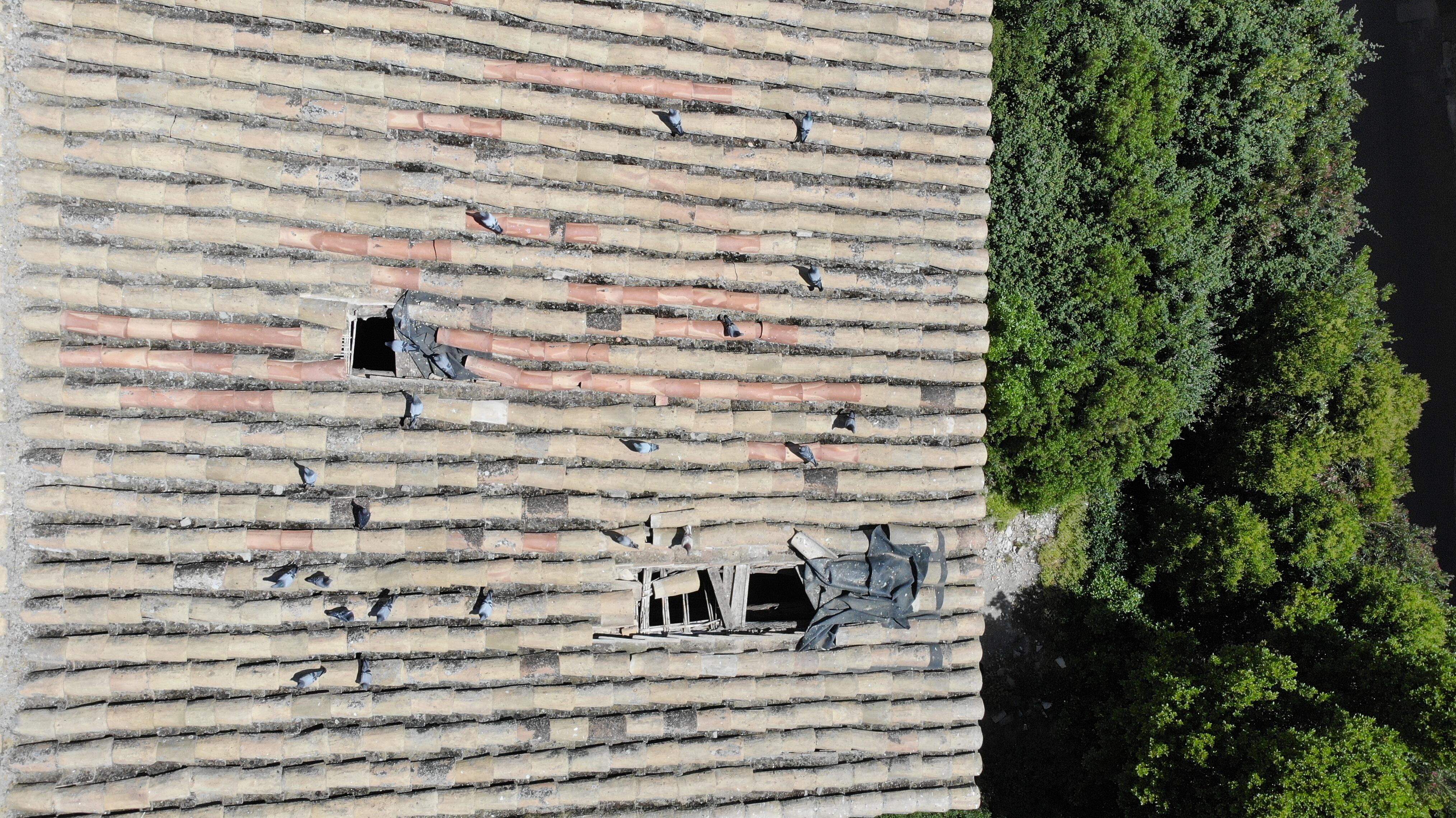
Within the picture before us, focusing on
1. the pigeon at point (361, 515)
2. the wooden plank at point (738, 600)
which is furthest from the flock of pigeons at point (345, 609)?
the wooden plank at point (738, 600)

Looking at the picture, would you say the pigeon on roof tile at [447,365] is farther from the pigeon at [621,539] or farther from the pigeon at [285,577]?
the pigeon at [285,577]

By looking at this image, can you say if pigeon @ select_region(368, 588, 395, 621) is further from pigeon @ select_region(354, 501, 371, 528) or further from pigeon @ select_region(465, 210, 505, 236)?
pigeon @ select_region(465, 210, 505, 236)

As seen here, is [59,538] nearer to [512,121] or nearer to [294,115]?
[294,115]

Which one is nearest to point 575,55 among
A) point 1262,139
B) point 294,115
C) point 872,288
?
point 294,115

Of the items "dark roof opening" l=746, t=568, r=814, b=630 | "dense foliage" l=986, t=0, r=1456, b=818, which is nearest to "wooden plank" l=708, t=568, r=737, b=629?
"dark roof opening" l=746, t=568, r=814, b=630

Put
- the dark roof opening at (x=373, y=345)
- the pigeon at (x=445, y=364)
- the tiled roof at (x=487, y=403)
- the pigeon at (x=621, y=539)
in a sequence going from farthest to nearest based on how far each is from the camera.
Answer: the dark roof opening at (x=373, y=345), the pigeon at (x=621, y=539), the pigeon at (x=445, y=364), the tiled roof at (x=487, y=403)

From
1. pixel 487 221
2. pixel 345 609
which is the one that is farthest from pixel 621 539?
pixel 487 221
